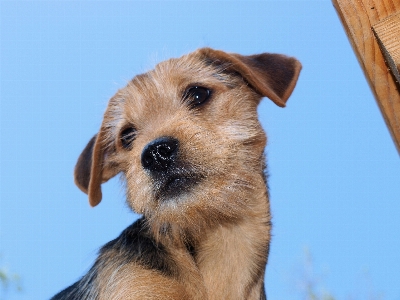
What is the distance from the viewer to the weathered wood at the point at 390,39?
2189 millimetres

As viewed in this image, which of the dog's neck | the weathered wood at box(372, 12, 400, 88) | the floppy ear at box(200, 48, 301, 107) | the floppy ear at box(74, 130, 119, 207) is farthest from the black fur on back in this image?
the weathered wood at box(372, 12, 400, 88)

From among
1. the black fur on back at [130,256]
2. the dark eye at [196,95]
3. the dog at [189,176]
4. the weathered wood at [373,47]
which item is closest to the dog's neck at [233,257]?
the dog at [189,176]

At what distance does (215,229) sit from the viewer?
3.39m

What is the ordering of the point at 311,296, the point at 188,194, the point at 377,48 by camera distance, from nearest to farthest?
1. the point at 377,48
2. the point at 188,194
3. the point at 311,296

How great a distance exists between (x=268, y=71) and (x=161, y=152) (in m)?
1.15

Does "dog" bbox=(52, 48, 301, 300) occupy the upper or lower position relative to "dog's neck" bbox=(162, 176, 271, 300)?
upper

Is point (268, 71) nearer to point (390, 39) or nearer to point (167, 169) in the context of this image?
point (167, 169)

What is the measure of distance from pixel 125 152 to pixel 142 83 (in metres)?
0.55

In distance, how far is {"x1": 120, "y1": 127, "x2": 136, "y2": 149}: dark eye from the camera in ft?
12.0

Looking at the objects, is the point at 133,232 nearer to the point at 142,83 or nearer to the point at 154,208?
the point at 154,208

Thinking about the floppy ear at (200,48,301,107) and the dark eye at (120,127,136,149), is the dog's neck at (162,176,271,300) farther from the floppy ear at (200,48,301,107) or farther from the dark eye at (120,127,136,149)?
the dark eye at (120,127,136,149)

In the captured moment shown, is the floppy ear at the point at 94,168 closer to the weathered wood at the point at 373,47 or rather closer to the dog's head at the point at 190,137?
the dog's head at the point at 190,137

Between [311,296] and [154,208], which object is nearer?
[154,208]

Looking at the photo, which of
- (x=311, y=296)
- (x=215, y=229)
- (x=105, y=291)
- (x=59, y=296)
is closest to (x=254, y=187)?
(x=215, y=229)
